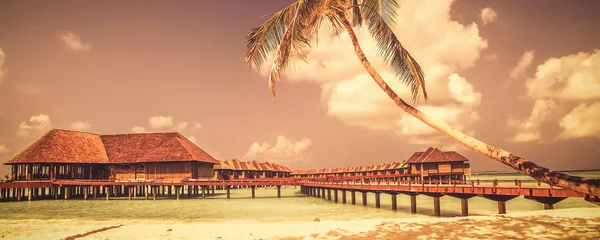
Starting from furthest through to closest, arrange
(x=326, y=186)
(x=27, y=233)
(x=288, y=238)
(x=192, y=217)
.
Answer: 1. (x=326, y=186)
2. (x=192, y=217)
3. (x=27, y=233)
4. (x=288, y=238)

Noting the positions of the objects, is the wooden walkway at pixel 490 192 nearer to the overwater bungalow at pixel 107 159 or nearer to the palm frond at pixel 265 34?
the palm frond at pixel 265 34

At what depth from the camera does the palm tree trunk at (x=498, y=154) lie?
3423mm

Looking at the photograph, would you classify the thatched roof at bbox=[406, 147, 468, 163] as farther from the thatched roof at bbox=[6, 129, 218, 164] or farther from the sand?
the sand

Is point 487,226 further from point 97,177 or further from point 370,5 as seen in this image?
point 97,177

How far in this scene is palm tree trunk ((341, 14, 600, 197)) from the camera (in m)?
3.42

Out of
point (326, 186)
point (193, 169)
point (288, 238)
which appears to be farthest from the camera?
point (193, 169)

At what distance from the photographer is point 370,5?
704cm

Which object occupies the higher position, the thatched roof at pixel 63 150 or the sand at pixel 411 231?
the thatched roof at pixel 63 150

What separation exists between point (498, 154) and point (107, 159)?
45572 mm

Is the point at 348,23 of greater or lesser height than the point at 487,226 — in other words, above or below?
above

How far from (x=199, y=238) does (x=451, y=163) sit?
44200 millimetres

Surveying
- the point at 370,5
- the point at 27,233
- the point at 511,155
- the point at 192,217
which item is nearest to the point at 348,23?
the point at 370,5

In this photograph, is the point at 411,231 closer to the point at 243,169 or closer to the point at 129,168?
the point at 129,168

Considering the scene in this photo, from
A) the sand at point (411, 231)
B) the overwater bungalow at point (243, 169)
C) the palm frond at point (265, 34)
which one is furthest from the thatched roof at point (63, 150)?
the palm frond at point (265, 34)
